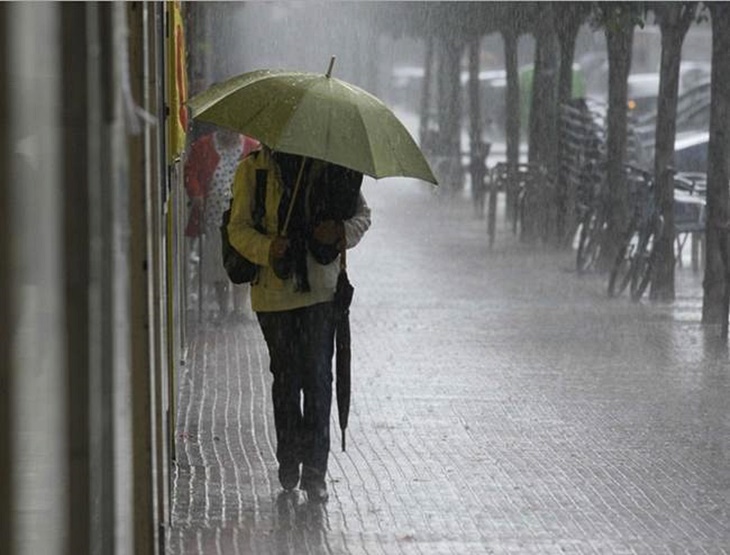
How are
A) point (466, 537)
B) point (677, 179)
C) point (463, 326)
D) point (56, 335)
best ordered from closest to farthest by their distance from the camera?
point (56, 335), point (466, 537), point (463, 326), point (677, 179)

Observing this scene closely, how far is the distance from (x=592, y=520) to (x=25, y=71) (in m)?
4.96

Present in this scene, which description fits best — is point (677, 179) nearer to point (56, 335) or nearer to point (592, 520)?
point (592, 520)

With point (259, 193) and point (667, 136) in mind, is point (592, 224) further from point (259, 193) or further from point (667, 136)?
point (259, 193)

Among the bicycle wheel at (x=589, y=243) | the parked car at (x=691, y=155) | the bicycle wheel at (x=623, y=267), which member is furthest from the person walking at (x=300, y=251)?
the parked car at (x=691, y=155)

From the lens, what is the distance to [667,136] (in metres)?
18.0

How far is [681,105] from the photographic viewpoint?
102 feet

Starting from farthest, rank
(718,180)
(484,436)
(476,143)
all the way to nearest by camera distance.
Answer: (476,143) → (718,180) → (484,436)

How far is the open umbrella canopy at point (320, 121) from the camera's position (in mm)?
7371

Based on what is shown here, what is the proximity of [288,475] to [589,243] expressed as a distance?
12.4m

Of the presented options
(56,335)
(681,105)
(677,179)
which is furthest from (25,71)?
(681,105)

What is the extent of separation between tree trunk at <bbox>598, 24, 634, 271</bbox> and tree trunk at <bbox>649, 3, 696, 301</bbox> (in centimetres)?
165

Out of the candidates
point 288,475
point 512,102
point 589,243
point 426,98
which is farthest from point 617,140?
point 426,98

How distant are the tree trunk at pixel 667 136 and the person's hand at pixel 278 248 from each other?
10.1 metres

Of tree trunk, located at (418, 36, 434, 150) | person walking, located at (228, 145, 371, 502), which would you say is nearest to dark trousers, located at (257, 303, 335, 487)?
person walking, located at (228, 145, 371, 502)
